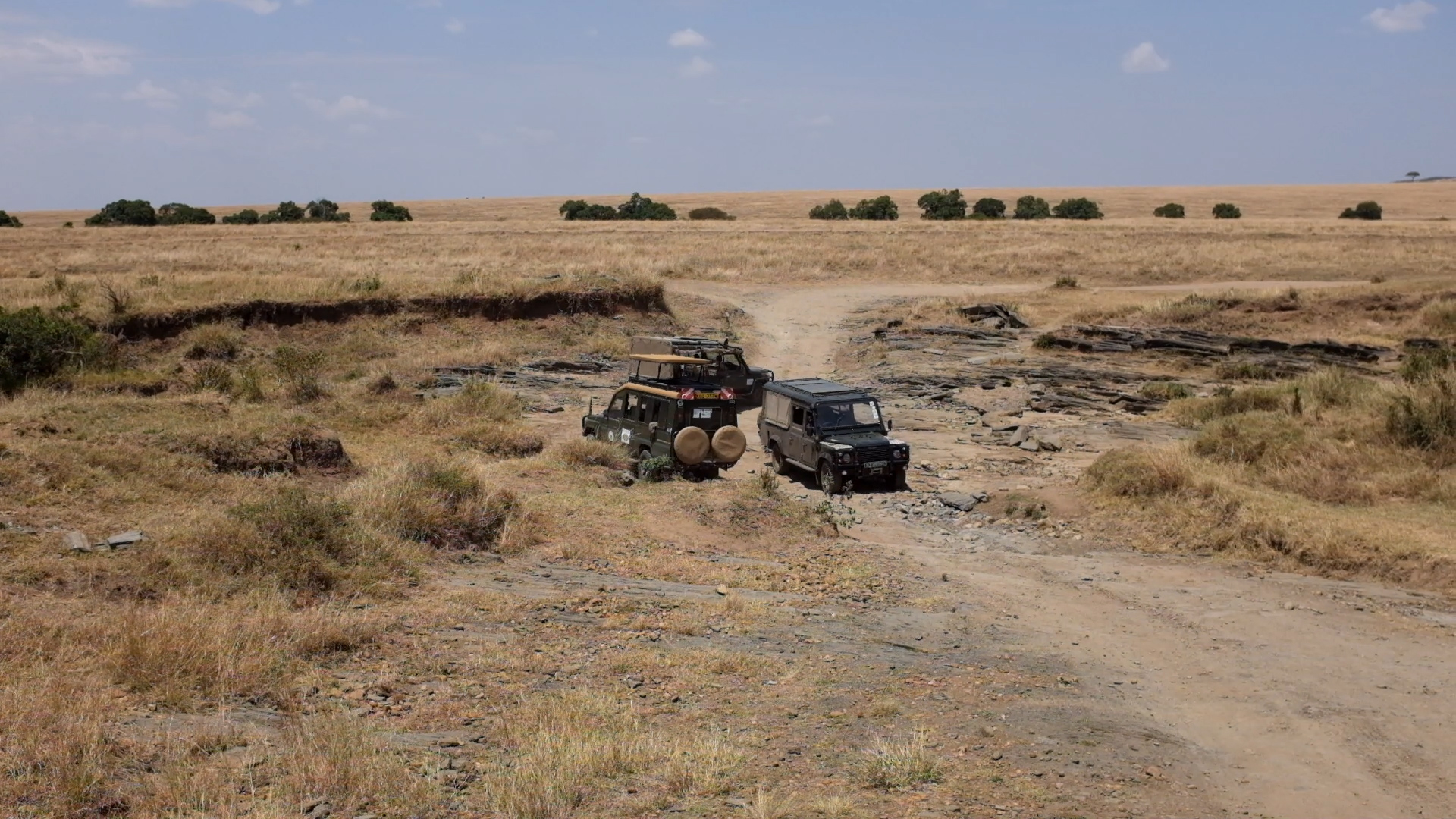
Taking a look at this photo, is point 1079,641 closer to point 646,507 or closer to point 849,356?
point 646,507

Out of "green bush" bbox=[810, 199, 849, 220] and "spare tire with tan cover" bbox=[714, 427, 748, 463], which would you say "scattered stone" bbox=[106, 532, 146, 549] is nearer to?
"spare tire with tan cover" bbox=[714, 427, 748, 463]

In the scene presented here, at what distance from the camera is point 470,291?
3562cm

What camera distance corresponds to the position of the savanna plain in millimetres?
7238

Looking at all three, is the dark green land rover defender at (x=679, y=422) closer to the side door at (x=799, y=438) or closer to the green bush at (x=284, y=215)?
the side door at (x=799, y=438)

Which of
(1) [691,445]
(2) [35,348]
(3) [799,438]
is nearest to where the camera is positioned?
(1) [691,445]

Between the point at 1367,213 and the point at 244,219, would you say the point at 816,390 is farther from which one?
the point at 1367,213

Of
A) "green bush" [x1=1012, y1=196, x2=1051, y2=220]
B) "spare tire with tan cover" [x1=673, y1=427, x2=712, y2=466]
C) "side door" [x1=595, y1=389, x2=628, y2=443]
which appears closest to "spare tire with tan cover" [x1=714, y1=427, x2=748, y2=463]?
"spare tire with tan cover" [x1=673, y1=427, x2=712, y2=466]

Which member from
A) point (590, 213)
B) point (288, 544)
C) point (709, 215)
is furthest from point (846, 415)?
point (709, 215)

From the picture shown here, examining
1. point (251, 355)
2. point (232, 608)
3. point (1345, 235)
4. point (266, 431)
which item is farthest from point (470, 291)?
point (1345, 235)

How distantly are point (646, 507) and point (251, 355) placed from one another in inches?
698

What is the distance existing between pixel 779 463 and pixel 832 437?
1815 millimetres

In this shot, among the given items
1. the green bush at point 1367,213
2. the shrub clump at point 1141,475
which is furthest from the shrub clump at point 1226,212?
the shrub clump at point 1141,475

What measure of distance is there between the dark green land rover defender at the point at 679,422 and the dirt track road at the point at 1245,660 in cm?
289

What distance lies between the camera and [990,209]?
308ft
